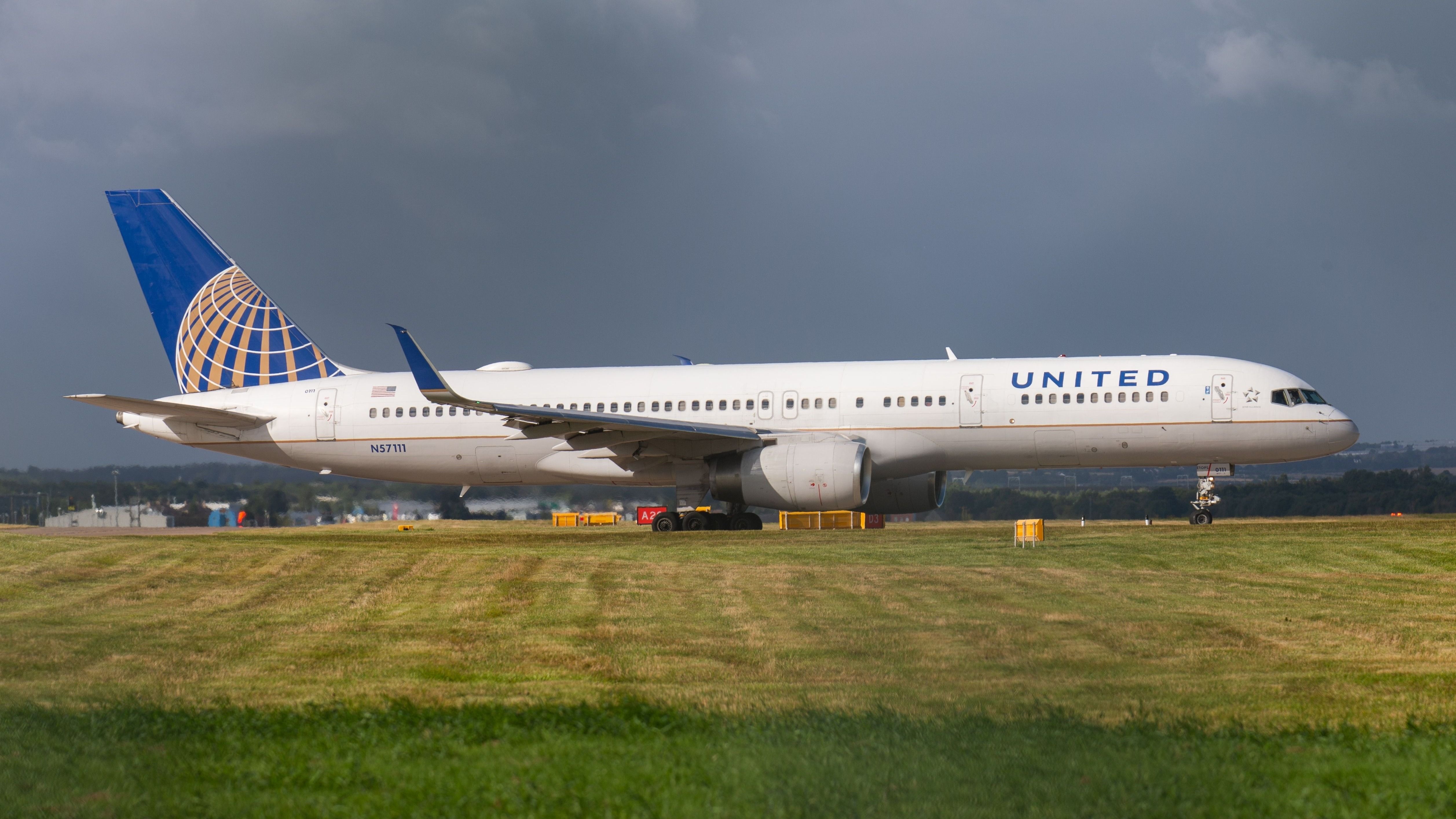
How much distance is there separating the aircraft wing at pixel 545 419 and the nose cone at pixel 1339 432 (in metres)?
11.7

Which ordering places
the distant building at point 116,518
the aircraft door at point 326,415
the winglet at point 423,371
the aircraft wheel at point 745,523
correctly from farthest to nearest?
the distant building at point 116,518, the aircraft door at point 326,415, the aircraft wheel at point 745,523, the winglet at point 423,371

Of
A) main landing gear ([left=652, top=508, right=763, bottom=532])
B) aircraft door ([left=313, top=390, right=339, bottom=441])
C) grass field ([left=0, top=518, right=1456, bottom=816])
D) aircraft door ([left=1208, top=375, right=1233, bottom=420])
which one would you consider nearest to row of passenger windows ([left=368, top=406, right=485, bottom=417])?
aircraft door ([left=313, top=390, right=339, bottom=441])

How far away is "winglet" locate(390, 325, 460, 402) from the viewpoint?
22516mm

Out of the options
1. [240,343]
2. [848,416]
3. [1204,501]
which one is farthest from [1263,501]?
[240,343]

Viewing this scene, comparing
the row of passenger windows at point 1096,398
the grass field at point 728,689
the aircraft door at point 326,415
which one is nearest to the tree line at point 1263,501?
the row of passenger windows at point 1096,398

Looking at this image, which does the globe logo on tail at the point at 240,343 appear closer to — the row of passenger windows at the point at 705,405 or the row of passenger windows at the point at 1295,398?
the row of passenger windows at the point at 705,405

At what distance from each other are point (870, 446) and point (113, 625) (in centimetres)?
1746

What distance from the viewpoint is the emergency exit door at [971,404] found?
25.8 m

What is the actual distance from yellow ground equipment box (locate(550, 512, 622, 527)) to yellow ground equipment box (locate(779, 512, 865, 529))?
20.3 ft

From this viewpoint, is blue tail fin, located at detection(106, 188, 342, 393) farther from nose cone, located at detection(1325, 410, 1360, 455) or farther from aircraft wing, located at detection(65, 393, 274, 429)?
nose cone, located at detection(1325, 410, 1360, 455)

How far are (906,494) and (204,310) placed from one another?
18.2 metres

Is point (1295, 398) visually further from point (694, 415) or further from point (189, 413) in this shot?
point (189, 413)

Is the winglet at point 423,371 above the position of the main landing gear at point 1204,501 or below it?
above

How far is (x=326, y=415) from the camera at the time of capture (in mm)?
29766
